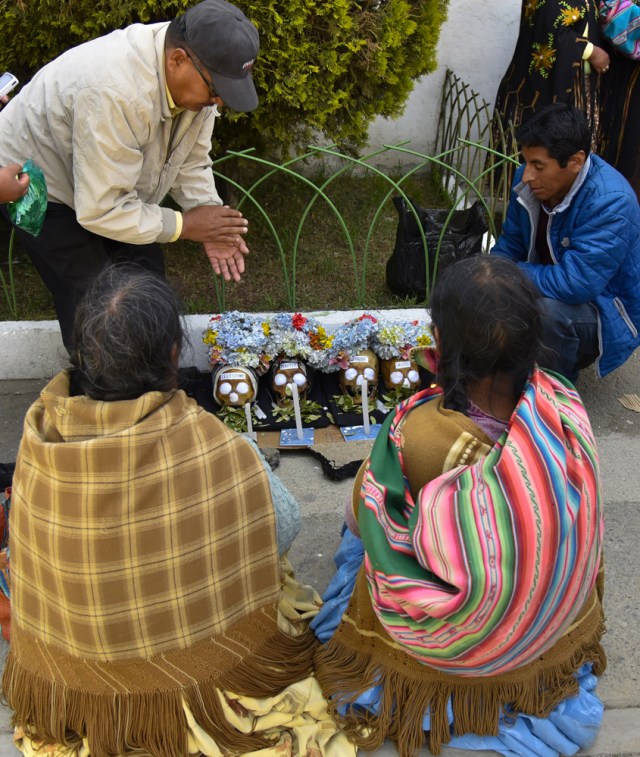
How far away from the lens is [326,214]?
16.5ft

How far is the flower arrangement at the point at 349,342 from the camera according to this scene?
11.2ft

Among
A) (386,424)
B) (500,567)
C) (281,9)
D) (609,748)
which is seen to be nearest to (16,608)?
(386,424)

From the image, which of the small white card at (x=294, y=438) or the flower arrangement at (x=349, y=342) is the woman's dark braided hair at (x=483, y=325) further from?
the flower arrangement at (x=349, y=342)

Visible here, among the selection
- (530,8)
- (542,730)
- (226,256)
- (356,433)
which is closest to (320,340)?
(356,433)

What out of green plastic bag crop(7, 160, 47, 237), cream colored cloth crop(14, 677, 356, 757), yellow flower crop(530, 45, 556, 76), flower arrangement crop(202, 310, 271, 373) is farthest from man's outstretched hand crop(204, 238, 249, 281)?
yellow flower crop(530, 45, 556, 76)

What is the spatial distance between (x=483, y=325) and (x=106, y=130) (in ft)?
5.00

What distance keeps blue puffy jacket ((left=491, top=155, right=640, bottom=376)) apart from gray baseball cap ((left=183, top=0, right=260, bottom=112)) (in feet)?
4.29

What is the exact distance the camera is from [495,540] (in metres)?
1.59

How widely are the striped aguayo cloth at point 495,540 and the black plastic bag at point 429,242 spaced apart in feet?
7.34

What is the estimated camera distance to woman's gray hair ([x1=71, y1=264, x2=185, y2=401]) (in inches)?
67.9

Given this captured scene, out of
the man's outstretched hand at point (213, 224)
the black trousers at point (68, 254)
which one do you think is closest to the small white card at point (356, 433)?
the man's outstretched hand at point (213, 224)

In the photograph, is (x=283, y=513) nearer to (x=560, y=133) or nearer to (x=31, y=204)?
(x=31, y=204)

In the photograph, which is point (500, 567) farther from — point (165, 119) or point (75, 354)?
point (165, 119)

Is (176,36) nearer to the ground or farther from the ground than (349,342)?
farther from the ground
